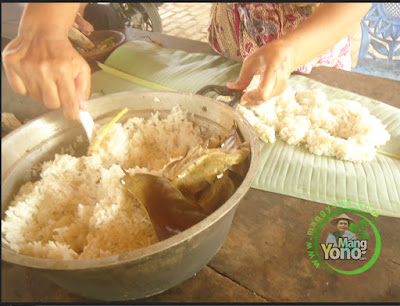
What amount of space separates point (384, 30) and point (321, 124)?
3.67ft

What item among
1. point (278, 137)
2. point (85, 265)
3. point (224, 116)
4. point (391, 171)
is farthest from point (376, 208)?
point (85, 265)

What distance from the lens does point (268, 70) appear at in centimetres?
Answer: 90

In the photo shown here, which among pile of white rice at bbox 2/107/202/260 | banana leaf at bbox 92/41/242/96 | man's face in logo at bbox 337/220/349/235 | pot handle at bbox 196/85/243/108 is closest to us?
pile of white rice at bbox 2/107/202/260

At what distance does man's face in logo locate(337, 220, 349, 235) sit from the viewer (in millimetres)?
793

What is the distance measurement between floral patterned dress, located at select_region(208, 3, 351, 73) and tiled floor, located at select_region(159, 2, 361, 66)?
6.62 feet

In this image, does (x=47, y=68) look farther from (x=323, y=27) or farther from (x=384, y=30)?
(x=384, y=30)

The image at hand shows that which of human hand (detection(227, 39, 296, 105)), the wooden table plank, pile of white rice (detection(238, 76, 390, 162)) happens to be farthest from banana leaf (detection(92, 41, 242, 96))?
the wooden table plank

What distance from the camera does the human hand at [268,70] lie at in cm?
90

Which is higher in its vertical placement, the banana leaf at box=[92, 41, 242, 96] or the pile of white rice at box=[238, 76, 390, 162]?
the banana leaf at box=[92, 41, 242, 96]

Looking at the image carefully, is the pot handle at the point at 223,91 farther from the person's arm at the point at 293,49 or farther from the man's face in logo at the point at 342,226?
the man's face in logo at the point at 342,226

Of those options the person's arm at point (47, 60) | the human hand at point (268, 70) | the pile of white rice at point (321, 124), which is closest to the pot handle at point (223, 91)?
the human hand at point (268, 70)

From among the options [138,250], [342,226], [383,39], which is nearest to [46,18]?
[138,250]

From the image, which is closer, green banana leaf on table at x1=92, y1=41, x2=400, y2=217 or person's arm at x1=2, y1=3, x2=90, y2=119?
person's arm at x1=2, y1=3, x2=90, y2=119

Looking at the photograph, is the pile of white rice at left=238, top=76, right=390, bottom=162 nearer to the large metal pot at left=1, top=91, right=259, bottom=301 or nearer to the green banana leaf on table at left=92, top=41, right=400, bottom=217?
the green banana leaf on table at left=92, top=41, right=400, bottom=217
